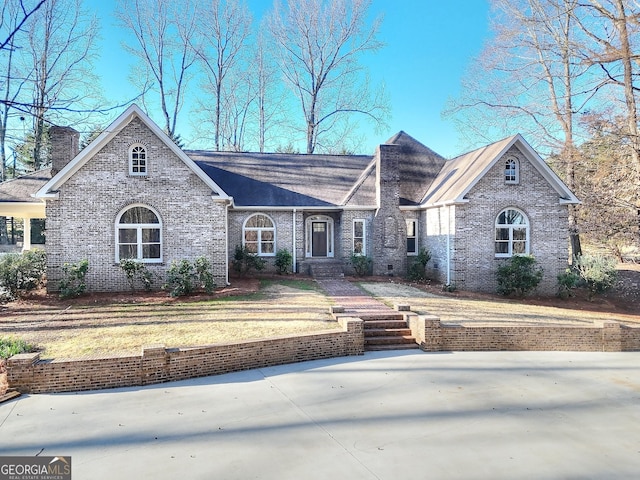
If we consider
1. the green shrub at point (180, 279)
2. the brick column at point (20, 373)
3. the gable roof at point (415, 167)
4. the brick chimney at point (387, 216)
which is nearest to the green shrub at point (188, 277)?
the green shrub at point (180, 279)

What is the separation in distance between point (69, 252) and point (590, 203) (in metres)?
21.2

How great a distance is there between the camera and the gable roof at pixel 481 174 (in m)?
15.8

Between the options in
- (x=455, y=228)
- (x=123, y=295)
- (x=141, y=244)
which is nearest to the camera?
(x=123, y=295)

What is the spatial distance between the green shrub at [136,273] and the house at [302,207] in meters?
0.49

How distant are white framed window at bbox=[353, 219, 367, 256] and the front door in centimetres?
189

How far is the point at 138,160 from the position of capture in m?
14.2

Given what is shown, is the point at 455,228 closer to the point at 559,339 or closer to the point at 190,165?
the point at 559,339

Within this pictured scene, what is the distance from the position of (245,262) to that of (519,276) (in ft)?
36.3

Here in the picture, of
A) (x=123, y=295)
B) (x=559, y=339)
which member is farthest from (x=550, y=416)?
(x=123, y=295)

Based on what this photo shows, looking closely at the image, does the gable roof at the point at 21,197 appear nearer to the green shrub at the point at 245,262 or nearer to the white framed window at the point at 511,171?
the green shrub at the point at 245,262

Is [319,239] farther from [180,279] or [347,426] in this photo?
[347,426]

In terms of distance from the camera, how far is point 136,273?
14148 millimetres

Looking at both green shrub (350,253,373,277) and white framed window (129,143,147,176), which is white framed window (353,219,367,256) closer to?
green shrub (350,253,373,277)

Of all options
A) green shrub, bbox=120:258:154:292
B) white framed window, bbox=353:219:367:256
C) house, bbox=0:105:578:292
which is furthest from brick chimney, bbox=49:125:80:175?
white framed window, bbox=353:219:367:256
